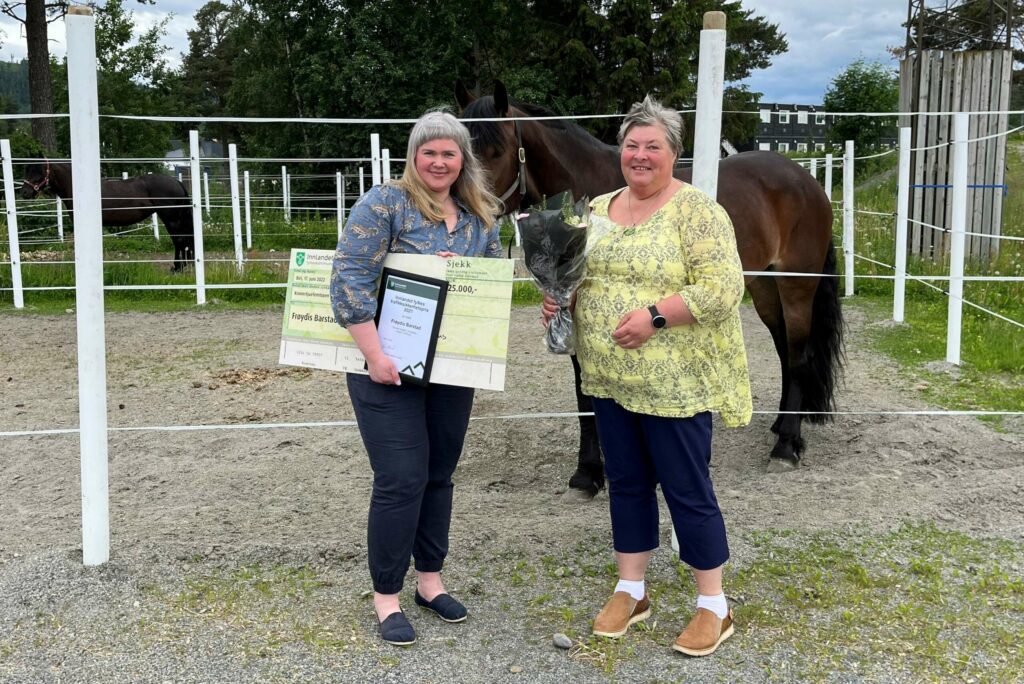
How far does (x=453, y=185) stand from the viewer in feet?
7.92

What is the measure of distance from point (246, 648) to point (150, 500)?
4.70 ft

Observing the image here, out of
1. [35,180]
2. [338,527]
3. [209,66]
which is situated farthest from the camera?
[209,66]

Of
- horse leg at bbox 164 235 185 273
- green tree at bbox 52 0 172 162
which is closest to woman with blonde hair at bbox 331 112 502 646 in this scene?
horse leg at bbox 164 235 185 273

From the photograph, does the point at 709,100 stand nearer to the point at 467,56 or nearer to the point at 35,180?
the point at 35,180

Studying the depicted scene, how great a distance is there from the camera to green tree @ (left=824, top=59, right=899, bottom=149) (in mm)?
23219

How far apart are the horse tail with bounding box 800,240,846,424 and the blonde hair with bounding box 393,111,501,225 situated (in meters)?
2.60

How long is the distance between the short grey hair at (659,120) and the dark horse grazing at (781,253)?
1.27 metres

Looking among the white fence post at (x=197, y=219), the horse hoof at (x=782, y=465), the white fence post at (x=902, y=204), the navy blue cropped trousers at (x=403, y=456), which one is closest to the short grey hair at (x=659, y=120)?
the navy blue cropped trousers at (x=403, y=456)

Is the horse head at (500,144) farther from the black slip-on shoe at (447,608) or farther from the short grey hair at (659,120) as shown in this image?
the black slip-on shoe at (447,608)

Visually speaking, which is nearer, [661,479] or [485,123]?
[661,479]

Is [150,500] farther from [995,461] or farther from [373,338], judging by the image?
[995,461]

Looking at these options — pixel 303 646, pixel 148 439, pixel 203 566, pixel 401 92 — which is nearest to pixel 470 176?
pixel 303 646

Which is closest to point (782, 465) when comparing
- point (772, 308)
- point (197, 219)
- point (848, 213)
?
point (772, 308)

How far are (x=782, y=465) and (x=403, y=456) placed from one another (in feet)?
7.59
